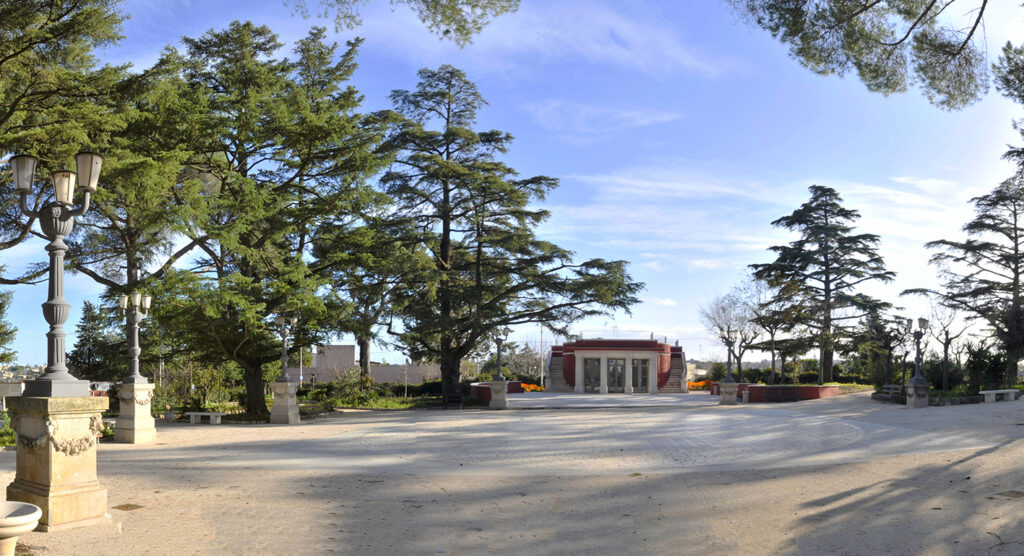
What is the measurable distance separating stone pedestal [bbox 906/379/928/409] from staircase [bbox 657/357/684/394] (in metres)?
20.3

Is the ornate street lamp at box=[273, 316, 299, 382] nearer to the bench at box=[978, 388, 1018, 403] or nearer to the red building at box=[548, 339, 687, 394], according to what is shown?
the bench at box=[978, 388, 1018, 403]

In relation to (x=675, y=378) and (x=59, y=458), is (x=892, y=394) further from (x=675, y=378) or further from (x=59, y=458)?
(x=59, y=458)

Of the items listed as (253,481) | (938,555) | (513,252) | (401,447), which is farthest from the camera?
(513,252)

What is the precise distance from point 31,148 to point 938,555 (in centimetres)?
1964

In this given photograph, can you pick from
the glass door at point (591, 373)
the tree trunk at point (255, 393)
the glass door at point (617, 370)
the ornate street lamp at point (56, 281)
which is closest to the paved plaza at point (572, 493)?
the ornate street lamp at point (56, 281)

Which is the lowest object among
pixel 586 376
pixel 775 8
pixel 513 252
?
pixel 586 376

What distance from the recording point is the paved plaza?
19.5ft

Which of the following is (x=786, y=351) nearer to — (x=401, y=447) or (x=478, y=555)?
(x=401, y=447)

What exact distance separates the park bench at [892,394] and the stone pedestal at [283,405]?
19.3 meters

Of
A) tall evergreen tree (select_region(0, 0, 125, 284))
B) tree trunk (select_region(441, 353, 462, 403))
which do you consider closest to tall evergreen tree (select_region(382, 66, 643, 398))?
tree trunk (select_region(441, 353, 462, 403))

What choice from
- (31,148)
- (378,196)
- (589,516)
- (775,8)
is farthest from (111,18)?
(589,516)

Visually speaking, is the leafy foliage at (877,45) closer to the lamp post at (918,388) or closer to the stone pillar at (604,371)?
the lamp post at (918,388)

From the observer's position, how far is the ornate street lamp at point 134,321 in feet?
48.7

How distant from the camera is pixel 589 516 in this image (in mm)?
6953
